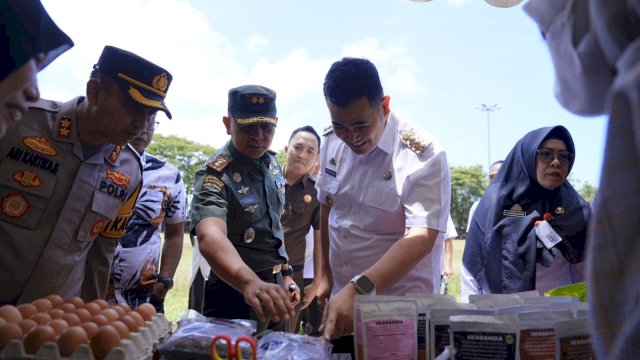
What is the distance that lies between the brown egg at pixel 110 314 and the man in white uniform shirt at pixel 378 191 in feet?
2.82

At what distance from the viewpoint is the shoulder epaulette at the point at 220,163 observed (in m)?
2.72

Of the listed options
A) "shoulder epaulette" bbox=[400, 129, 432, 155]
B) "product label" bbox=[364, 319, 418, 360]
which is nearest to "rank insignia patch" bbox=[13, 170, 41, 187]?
"product label" bbox=[364, 319, 418, 360]

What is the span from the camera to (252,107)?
2771 millimetres

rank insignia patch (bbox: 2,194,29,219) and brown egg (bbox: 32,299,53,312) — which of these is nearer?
brown egg (bbox: 32,299,53,312)

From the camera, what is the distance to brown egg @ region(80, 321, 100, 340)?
1293mm

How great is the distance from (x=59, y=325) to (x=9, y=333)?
0.11 m

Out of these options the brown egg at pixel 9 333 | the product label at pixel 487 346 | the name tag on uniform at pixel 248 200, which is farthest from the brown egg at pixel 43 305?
the name tag on uniform at pixel 248 200

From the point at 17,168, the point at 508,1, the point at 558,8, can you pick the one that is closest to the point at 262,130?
the point at 17,168

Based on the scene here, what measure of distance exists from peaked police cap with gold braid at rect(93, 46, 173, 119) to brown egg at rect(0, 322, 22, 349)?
113 centimetres

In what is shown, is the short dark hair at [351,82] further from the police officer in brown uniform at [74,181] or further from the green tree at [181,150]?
the green tree at [181,150]

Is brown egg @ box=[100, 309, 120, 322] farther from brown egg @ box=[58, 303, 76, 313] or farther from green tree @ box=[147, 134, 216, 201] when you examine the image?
green tree @ box=[147, 134, 216, 201]

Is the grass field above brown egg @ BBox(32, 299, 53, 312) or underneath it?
underneath

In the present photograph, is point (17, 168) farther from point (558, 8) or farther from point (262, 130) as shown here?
point (558, 8)

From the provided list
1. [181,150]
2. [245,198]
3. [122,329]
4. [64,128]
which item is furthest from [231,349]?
[181,150]
